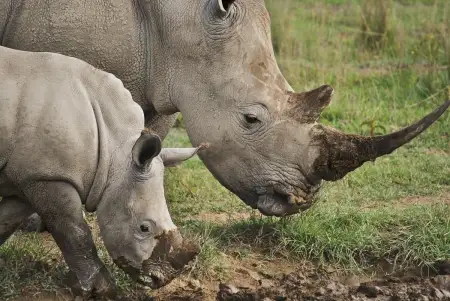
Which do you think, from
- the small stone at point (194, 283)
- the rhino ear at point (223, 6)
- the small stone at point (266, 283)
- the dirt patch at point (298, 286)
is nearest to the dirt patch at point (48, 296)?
the dirt patch at point (298, 286)

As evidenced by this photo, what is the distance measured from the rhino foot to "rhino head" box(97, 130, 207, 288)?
0.36ft

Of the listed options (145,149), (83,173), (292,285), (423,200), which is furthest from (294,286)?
(423,200)

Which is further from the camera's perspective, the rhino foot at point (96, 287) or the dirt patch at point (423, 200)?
the dirt patch at point (423, 200)

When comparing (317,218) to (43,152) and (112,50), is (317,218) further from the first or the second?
(43,152)

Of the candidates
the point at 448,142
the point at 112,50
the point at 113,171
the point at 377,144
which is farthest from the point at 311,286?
the point at 448,142

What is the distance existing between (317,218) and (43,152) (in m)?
2.15

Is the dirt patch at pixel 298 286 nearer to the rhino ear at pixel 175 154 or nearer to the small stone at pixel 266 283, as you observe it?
the small stone at pixel 266 283

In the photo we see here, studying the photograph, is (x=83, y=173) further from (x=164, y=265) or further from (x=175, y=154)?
(x=164, y=265)

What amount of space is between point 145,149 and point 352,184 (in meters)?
2.94

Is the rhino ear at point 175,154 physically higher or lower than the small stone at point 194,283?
higher

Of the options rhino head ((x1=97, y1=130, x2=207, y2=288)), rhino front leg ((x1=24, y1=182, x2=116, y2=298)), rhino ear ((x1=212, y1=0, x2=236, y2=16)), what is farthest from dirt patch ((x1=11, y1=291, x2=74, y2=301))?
rhino ear ((x1=212, y1=0, x2=236, y2=16))

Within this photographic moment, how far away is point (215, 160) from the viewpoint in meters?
6.91

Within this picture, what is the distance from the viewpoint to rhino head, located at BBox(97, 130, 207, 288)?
600cm

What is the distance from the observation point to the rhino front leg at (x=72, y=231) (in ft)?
19.7
